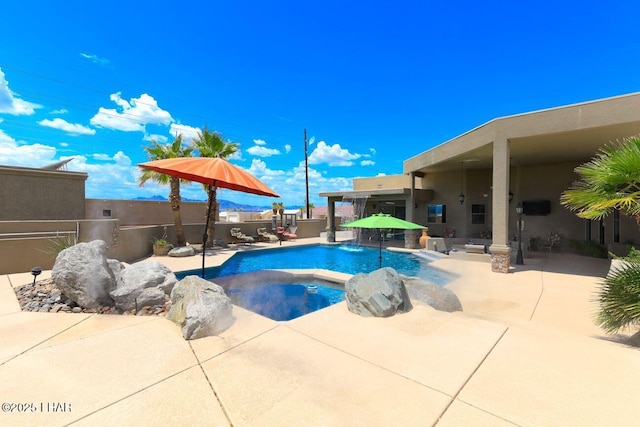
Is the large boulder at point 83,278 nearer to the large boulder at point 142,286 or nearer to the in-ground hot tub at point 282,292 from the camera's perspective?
the large boulder at point 142,286

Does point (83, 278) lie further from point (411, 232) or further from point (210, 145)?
point (411, 232)

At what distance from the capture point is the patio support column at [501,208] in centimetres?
918

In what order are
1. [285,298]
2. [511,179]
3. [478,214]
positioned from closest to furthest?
1. [285,298]
2. [511,179]
3. [478,214]

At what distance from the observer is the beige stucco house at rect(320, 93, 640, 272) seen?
26.9ft

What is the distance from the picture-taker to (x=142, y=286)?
514 cm

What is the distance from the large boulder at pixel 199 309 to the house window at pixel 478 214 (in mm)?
16383

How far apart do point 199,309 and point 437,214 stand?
16.8 m

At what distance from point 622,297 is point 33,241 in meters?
13.5

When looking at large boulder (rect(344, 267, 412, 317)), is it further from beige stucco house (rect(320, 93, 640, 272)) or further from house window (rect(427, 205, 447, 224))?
house window (rect(427, 205, 447, 224))

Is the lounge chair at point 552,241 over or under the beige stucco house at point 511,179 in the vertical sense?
under

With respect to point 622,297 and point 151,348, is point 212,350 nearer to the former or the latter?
point 151,348

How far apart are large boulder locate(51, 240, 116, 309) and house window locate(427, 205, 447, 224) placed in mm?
17193

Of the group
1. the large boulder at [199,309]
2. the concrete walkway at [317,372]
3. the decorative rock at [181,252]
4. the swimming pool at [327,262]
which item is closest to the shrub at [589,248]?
the swimming pool at [327,262]

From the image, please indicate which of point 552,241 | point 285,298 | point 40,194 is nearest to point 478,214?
point 552,241
